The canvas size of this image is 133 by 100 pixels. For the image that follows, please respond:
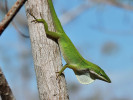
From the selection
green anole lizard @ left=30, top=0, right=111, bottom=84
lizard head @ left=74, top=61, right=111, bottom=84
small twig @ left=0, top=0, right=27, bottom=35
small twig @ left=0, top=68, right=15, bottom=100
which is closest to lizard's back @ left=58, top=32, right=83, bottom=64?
green anole lizard @ left=30, top=0, right=111, bottom=84

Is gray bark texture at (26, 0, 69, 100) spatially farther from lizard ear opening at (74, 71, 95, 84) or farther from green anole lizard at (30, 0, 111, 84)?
lizard ear opening at (74, 71, 95, 84)

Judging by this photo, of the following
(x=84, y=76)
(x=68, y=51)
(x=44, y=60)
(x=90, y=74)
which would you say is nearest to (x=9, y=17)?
(x=44, y=60)

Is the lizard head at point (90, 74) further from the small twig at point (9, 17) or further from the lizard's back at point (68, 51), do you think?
the small twig at point (9, 17)

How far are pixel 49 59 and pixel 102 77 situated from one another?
4.45ft

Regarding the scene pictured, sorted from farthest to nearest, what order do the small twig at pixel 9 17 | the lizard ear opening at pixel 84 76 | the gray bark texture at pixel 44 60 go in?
1. the lizard ear opening at pixel 84 76
2. the gray bark texture at pixel 44 60
3. the small twig at pixel 9 17

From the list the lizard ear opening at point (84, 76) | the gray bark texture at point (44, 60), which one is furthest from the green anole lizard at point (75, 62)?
the gray bark texture at point (44, 60)

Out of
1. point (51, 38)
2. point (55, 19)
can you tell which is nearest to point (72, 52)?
point (55, 19)

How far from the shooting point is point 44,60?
2.36 metres

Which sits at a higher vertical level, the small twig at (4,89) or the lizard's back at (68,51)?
the lizard's back at (68,51)

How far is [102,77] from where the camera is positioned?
3438 millimetres

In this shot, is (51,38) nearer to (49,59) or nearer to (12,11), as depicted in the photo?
(49,59)

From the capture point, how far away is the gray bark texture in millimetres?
2291

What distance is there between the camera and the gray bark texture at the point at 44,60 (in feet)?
7.52

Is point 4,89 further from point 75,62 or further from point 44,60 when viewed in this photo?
point 75,62
